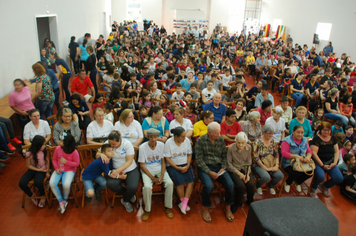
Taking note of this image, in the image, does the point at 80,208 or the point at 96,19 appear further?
the point at 96,19

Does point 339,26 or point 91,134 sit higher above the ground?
point 339,26

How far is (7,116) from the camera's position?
459 cm

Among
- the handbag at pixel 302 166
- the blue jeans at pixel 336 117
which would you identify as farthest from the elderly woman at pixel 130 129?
the blue jeans at pixel 336 117

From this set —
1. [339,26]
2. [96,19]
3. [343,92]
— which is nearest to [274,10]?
[339,26]

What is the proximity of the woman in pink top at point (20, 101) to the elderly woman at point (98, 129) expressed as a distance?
1.46m

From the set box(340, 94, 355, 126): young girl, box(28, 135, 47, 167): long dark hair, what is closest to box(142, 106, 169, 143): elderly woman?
box(28, 135, 47, 167): long dark hair

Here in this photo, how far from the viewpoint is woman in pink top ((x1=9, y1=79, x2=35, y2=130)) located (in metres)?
4.38

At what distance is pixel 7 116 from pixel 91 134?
187cm

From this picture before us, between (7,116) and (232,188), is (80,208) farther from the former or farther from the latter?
(7,116)

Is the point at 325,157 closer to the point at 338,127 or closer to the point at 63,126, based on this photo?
the point at 338,127

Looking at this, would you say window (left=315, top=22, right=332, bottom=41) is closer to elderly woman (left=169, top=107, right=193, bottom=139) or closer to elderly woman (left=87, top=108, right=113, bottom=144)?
elderly woman (left=169, top=107, right=193, bottom=139)

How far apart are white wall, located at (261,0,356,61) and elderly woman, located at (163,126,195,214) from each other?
11.5m

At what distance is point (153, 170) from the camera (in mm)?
3518

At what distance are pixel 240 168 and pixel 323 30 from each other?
44.1 ft
